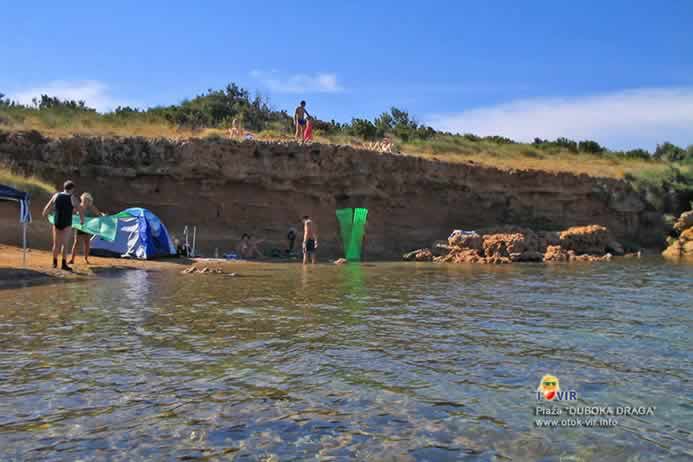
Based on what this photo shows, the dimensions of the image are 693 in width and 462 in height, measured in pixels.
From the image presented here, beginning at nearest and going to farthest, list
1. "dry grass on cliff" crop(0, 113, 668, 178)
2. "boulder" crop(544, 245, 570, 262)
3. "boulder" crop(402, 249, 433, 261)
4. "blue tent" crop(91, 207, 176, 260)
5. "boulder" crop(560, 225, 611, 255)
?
"blue tent" crop(91, 207, 176, 260) → "boulder" crop(402, 249, 433, 261) → "boulder" crop(544, 245, 570, 262) → "dry grass on cliff" crop(0, 113, 668, 178) → "boulder" crop(560, 225, 611, 255)

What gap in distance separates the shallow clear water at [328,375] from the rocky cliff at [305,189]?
10928 millimetres

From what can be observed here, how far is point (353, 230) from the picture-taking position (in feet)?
66.6

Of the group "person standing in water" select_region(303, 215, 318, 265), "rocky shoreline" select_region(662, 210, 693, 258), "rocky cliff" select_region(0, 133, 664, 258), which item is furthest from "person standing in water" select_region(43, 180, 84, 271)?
"rocky shoreline" select_region(662, 210, 693, 258)

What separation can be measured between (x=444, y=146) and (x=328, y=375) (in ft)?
94.1

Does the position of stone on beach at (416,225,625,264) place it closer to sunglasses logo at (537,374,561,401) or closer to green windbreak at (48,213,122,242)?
green windbreak at (48,213,122,242)

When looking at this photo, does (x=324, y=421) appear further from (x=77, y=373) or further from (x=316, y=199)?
(x=316, y=199)

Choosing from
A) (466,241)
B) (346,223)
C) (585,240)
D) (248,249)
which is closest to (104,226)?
(248,249)

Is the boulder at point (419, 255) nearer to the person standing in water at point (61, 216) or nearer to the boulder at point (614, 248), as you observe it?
the boulder at point (614, 248)

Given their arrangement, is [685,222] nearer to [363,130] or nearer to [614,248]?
[614,248]

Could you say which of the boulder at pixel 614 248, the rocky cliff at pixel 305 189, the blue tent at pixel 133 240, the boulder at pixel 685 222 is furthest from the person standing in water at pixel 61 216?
the boulder at pixel 685 222

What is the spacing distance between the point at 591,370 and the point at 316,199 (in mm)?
17988

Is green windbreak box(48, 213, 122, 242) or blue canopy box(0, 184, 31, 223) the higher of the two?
blue canopy box(0, 184, 31, 223)

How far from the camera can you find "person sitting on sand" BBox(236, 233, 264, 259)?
18.5 metres

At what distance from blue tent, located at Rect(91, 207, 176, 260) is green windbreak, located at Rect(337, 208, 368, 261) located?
6.50 m
